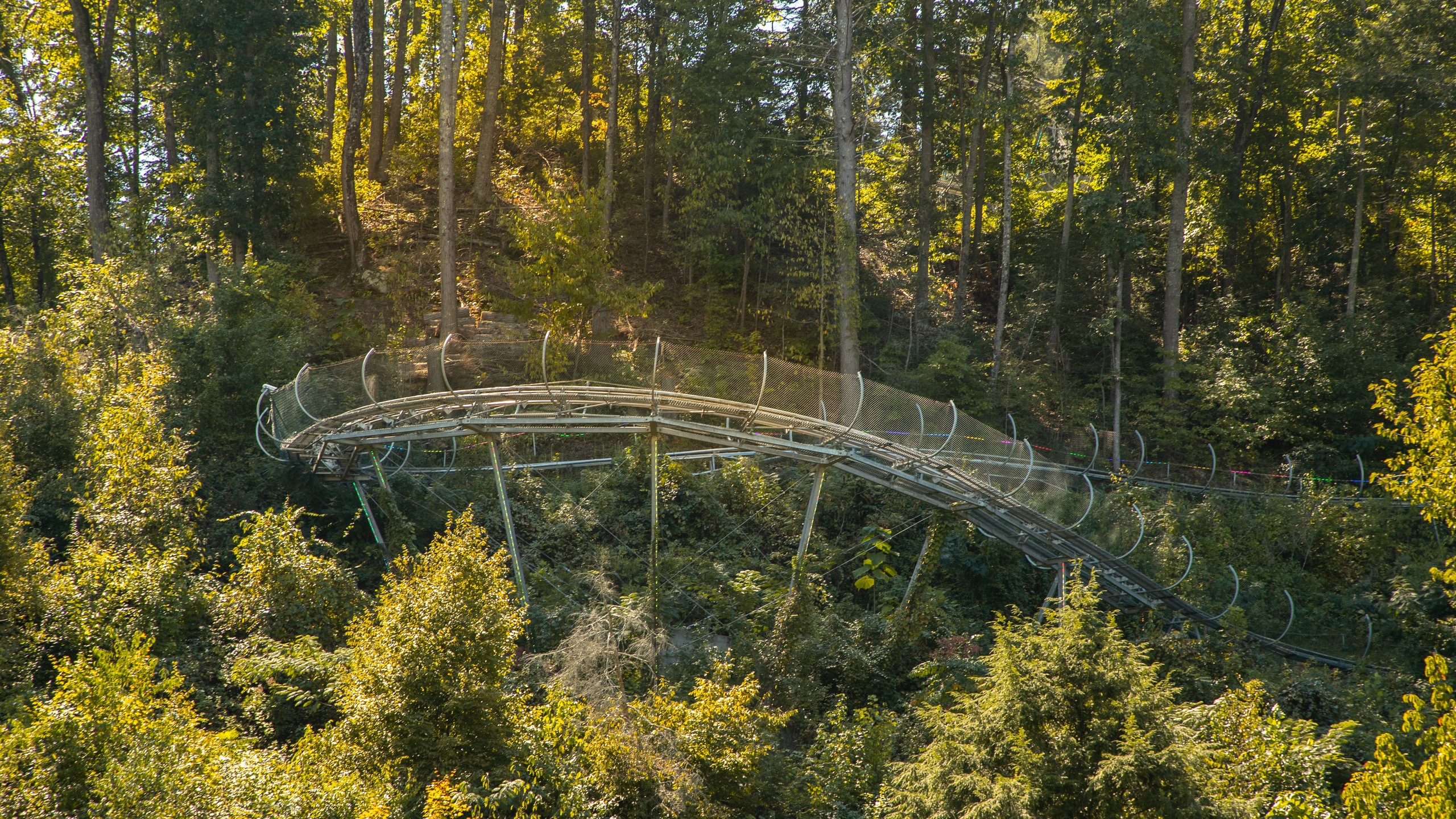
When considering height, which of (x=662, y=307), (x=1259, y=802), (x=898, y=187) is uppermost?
(x=898, y=187)

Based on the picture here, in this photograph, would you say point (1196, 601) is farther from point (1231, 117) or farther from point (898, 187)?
point (1231, 117)

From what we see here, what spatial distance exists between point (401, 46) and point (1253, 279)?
28.0 m

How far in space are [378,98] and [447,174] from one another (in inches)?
341

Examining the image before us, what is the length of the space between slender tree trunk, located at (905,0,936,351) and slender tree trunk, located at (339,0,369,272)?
1657 centimetres

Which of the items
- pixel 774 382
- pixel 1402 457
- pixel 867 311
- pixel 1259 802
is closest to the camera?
pixel 1259 802

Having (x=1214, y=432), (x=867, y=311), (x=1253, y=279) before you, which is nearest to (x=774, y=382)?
(x=867, y=311)

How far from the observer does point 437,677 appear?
329 inches

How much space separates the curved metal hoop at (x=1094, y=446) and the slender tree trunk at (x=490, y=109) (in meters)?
19.1

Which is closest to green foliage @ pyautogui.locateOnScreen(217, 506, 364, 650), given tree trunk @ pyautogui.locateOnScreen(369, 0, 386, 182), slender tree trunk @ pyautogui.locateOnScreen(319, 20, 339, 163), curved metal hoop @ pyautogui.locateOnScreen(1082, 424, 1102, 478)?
curved metal hoop @ pyautogui.locateOnScreen(1082, 424, 1102, 478)

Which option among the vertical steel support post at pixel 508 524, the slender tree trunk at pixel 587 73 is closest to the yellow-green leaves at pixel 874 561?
the vertical steel support post at pixel 508 524

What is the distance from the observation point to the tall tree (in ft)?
71.8

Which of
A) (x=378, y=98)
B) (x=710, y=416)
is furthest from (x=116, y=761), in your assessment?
(x=378, y=98)

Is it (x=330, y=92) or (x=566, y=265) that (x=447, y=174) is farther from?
(x=330, y=92)

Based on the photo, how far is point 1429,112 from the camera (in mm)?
23719
